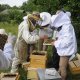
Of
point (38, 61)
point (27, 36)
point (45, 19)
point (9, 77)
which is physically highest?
point (45, 19)

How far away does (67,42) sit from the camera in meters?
8.87

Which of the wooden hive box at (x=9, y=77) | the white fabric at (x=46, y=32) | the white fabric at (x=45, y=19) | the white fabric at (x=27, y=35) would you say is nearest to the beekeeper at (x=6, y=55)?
the wooden hive box at (x=9, y=77)

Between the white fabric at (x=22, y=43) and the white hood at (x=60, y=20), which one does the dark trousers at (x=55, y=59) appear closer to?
the white fabric at (x=22, y=43)

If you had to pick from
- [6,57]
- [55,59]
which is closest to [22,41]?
[55,59]

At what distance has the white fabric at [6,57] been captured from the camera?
4.86 metres

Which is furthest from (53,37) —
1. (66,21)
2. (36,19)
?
(66,21)

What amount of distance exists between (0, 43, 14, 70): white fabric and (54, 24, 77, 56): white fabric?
3.43 meters

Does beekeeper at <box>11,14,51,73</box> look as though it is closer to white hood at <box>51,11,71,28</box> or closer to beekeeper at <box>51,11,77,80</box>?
white hood at <box>51,11,71,28</box>

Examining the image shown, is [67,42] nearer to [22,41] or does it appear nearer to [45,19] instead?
[22,41]

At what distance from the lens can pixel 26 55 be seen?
10.2 meters

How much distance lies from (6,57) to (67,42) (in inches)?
155

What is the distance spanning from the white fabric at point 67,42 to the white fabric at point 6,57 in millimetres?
3430

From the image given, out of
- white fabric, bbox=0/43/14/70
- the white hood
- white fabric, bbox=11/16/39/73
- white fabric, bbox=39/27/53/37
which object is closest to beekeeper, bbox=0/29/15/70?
white fabric, bbox=0/43/14/70

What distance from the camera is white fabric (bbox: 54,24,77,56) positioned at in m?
8.87
